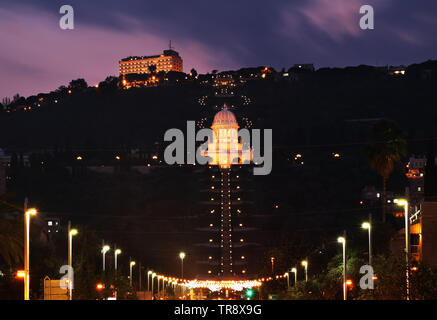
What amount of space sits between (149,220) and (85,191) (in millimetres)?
24831

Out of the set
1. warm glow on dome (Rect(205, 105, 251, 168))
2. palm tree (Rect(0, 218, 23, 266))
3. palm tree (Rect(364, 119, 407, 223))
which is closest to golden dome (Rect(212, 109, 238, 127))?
warm glow on dome (Rect(205, 105, 251, 168))

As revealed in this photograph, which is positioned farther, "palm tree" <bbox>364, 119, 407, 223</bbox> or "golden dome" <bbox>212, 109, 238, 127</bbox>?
"golden dome" <bbox>212, 109, 238, 127</bbox>

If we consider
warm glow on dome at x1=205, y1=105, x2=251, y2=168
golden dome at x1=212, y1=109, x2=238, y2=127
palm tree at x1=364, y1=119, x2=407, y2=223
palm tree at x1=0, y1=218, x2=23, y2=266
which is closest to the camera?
palm tree at x1=0, y1=218, x2=23, y2=266

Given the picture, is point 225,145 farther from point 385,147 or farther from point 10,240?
point 10,240

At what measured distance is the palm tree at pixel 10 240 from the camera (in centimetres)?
3434

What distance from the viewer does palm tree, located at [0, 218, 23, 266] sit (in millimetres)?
34344

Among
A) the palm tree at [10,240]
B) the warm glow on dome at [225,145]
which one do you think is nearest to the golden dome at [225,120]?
the warm glow on dome at [225,145]

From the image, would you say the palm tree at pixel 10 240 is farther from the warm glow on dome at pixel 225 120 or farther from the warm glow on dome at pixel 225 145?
the warm glow on dome at pixel 225 120

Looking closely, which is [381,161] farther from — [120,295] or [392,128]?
[120,295]

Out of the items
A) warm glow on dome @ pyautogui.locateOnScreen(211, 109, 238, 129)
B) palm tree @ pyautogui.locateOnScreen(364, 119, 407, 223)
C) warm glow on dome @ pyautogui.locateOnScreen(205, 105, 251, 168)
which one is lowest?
palm tree @ pyautogui.locateOnScreen(364, 119, 407, 223)

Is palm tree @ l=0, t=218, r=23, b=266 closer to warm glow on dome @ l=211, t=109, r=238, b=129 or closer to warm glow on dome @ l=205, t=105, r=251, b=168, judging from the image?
warm glow on dome @ l=205, t=105, r=251, b=168

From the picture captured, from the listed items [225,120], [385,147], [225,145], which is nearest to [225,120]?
[225,120]

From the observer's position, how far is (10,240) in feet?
114

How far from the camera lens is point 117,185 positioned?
18538 cm
